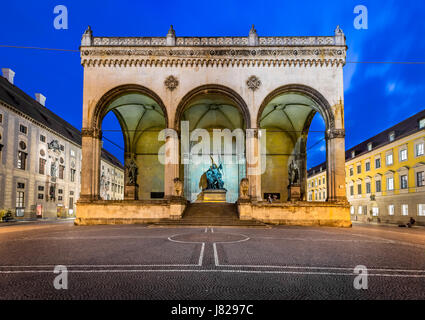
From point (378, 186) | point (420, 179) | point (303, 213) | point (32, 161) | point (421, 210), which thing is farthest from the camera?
point (378, 186)

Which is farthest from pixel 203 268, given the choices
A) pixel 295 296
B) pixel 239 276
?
pixel 295 296

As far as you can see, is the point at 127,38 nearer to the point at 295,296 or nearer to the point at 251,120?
the point at 251,120

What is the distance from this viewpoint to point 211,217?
2047 cm

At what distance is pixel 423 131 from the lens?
26625 millimetres

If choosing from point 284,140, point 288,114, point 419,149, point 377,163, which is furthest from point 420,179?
point 288,114

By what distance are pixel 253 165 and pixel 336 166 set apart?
5980 mm

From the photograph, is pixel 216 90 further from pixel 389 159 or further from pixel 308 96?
pixel 389 159

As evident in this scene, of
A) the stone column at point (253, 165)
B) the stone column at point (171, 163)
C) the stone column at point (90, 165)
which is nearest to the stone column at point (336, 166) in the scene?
the stone column at point (253, 165)

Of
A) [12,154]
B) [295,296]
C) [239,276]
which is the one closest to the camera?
[295,296]

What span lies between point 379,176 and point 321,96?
696 inches

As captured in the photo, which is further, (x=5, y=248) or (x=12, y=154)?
(x=12, y=154)

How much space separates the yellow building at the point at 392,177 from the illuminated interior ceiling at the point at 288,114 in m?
9.82

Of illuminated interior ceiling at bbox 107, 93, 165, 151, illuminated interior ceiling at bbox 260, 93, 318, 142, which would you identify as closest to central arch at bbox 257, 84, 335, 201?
illuminated interior ceiling at bbox 260, 93, 318, 142

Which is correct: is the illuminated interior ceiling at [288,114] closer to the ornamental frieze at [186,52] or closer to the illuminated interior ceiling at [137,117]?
the ornamental frieze at [186,52]
